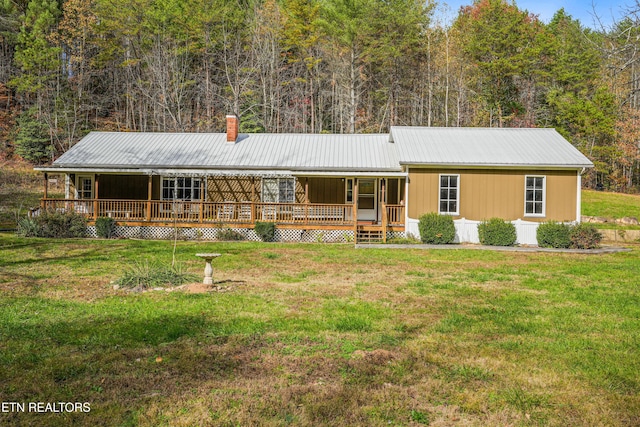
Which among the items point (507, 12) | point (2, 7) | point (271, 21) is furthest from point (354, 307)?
point (2, 7)

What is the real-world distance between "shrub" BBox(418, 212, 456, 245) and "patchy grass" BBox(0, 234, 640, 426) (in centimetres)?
643

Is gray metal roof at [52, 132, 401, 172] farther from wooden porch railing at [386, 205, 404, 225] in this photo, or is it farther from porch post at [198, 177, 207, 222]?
wooden porch railing at [386, 205, 404, 225]

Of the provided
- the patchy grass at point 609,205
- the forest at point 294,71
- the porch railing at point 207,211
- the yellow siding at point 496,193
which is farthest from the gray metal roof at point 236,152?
the patchy grass at point 609,205

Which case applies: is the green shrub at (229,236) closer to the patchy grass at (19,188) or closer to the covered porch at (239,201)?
the covered porch at (239,201)

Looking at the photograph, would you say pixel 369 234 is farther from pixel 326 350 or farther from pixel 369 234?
pixel 326 350

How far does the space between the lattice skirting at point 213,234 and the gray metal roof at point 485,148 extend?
366 cm

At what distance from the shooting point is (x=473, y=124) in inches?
1396

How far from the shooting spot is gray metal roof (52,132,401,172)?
727 inches

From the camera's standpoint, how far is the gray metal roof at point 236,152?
18.5 m

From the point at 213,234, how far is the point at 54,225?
5686 millimetres

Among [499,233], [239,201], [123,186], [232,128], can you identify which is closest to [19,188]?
[123,186]

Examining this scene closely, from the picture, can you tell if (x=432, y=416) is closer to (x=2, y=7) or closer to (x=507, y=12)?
(x=507, y=12)

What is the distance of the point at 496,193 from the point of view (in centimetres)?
1722

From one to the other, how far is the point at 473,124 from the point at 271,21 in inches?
679
